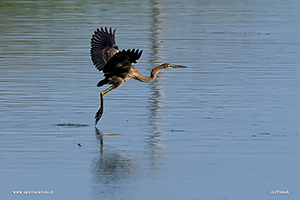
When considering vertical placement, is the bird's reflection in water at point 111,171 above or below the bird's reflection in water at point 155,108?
above

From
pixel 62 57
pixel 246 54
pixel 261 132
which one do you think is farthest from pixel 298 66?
pixel 261 132

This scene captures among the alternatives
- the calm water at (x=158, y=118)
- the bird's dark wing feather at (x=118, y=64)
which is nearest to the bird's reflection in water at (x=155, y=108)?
the calm water at (x=158, y=118)

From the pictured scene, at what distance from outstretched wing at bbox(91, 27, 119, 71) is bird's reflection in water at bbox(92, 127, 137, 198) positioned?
3458 mm

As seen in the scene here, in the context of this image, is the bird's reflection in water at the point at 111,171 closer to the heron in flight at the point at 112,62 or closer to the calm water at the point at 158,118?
the calm water at the point at 158,118

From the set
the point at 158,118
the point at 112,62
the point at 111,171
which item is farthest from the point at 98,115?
the point at 111,171

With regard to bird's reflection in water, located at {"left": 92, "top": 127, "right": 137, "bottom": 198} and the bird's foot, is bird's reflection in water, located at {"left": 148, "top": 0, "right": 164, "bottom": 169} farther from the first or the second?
the bird's foot

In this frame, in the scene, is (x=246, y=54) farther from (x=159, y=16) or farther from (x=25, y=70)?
(x=159, y=16)

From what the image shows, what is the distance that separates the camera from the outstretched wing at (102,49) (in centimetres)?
1412

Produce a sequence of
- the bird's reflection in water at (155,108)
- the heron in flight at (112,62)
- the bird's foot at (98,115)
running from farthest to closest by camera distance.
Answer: the heron in flight at (112,62), the bird's foot at (98,115), the bird's reflection in water at (155,108)

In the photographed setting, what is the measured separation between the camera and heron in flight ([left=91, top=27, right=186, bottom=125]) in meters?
12.9

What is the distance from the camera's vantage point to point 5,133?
456 inches

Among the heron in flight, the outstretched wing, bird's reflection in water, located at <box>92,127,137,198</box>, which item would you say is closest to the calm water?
bird's reflection in water, located at <box>92,127,137,198</box>

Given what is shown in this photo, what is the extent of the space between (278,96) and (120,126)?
3.52 metres

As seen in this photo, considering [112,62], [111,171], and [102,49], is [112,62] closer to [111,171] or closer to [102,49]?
[102,49]
